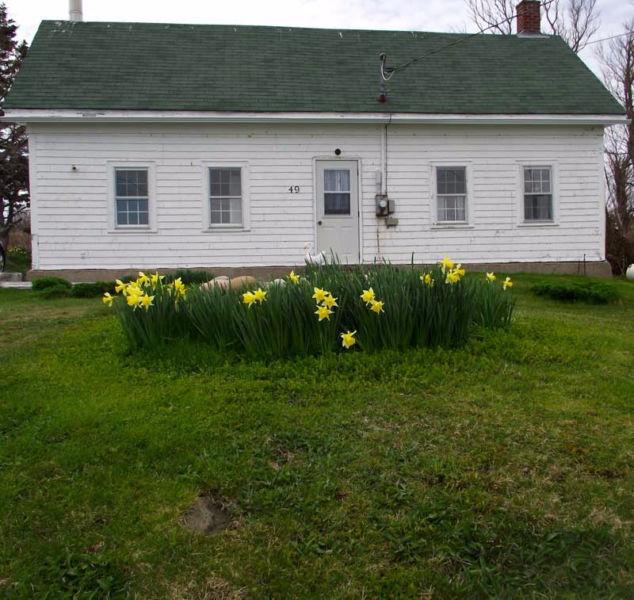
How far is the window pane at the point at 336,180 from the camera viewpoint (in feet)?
44.9

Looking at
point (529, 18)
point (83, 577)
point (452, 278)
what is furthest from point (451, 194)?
point (83, 577)

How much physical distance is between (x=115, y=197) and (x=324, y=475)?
1105cm

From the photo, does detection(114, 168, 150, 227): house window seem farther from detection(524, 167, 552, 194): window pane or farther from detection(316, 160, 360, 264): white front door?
detection(524, 167, 552, 194): window pane

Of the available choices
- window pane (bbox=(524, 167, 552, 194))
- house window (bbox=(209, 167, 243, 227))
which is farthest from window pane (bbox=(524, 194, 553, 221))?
house window (bbox=(209, 167, 243, 227))

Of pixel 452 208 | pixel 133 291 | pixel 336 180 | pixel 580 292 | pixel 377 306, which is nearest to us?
pixel 377 306

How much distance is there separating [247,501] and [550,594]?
4.49 ft

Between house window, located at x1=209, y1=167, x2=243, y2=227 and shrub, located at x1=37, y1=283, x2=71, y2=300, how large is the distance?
339 cm

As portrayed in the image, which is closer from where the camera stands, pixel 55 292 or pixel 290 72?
pixel 55 292

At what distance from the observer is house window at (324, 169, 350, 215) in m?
13.7

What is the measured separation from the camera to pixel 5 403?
4.32m

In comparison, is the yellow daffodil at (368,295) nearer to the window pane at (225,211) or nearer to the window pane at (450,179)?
the window pane at (225,211)

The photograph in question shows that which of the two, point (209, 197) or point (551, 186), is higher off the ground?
point (551, 186)

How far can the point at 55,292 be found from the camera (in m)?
11.1

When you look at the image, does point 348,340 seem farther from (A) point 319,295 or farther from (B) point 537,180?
(B) point 537,180
